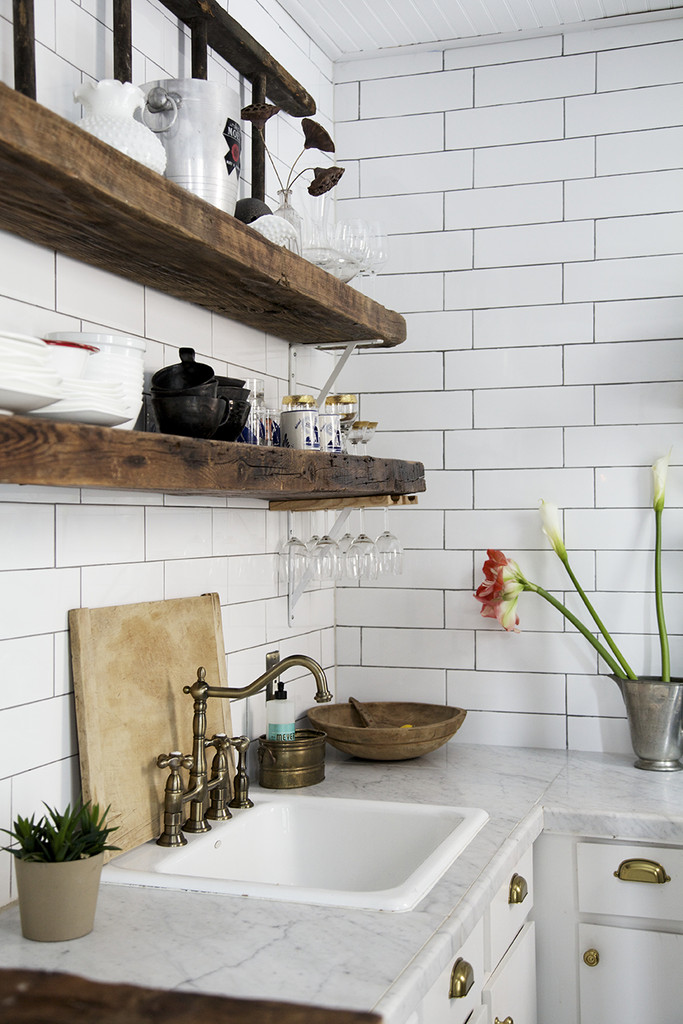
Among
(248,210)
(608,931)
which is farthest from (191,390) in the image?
(608,931)

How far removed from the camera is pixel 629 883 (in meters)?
2.13

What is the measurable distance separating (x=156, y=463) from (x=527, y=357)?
163 centimetres

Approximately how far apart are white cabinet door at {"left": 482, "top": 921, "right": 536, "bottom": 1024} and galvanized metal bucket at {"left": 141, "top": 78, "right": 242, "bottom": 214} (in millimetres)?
1475

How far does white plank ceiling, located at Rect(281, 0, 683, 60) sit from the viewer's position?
2.58m

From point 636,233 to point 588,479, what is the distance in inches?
26.4

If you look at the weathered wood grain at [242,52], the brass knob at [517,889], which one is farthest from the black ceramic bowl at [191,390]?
the brass knob at [517,889]

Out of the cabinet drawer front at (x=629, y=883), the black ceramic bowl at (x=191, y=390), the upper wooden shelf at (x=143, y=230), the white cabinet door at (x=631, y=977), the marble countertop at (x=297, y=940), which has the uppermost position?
Answer: the upper wooden shelf at (x=143, y=230)

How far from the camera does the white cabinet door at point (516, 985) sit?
1819 millimetres

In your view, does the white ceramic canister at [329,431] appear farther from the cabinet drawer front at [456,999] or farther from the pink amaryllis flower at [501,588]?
the cabinet drawer front at [456,999]

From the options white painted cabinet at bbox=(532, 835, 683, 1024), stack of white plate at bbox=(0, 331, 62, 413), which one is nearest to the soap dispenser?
white painted cabinet at bbox=(532, 835, 683, 1024)

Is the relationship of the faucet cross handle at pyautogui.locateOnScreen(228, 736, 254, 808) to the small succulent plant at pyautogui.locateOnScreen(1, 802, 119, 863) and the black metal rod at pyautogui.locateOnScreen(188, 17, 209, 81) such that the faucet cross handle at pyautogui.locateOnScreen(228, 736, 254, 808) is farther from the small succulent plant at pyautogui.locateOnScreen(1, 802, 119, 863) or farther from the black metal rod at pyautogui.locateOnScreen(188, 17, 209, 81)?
the black metal rod at pyautogui.locateOnScreen(188, 17, 209, 81)

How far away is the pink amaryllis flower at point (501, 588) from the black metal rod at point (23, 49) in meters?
1.61

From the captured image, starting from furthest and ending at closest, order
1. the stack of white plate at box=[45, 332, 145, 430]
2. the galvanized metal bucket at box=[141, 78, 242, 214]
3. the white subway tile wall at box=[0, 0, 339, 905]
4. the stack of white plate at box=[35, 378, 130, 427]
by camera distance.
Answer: the galvanized metal bucket at box=[141, 78, 242, 214]
the white subway tile wall at box=[0, 0, 339, 905]
the stack of white plate at box=[45, 332, 145, 430]
the stack of white plate at box=[35, 378, 130, 427]

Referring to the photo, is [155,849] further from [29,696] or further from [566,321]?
[566,321]
